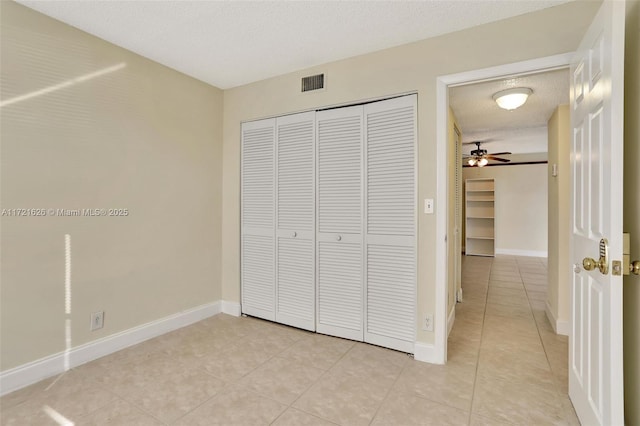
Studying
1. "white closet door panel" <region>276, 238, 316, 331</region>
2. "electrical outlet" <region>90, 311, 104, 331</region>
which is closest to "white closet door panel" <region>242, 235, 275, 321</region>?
"white closet door panel" <region>276, 238, 316, 331</region>

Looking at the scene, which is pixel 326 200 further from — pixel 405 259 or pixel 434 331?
pixel 434 331

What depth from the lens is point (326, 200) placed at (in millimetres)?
3008

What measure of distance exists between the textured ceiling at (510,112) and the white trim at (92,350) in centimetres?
342

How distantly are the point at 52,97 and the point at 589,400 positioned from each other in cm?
377

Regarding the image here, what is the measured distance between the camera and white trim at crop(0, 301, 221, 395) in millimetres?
2104

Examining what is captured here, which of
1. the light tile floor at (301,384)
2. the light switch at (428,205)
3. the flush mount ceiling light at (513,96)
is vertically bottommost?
the light tile floor at (301,384)

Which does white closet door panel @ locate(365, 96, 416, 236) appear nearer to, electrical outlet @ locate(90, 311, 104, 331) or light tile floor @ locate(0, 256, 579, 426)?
light tile floor @ locate(0, 256, 579, 426)

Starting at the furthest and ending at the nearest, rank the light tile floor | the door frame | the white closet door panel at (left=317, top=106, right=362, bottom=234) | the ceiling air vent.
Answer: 1. the ceiling air vent
2. the white closet door panel at (left=317, top=106, right=362, bottom=234)
3. the door frame
4. the light tile floor

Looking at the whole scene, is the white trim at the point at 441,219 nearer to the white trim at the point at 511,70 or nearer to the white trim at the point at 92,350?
the white trim at the point at 511,70

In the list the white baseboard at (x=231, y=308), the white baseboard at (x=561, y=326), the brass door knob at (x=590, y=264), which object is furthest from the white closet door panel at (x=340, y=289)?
the white baseboard at (x=561, y=326)

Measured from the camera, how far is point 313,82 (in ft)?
9.96

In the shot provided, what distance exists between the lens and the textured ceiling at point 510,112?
119 inches

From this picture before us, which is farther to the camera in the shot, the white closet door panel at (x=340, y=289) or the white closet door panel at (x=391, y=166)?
the white closet door panel at (x=340, y=289)

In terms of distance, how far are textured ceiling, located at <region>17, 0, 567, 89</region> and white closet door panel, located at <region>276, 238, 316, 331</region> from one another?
174 cm
